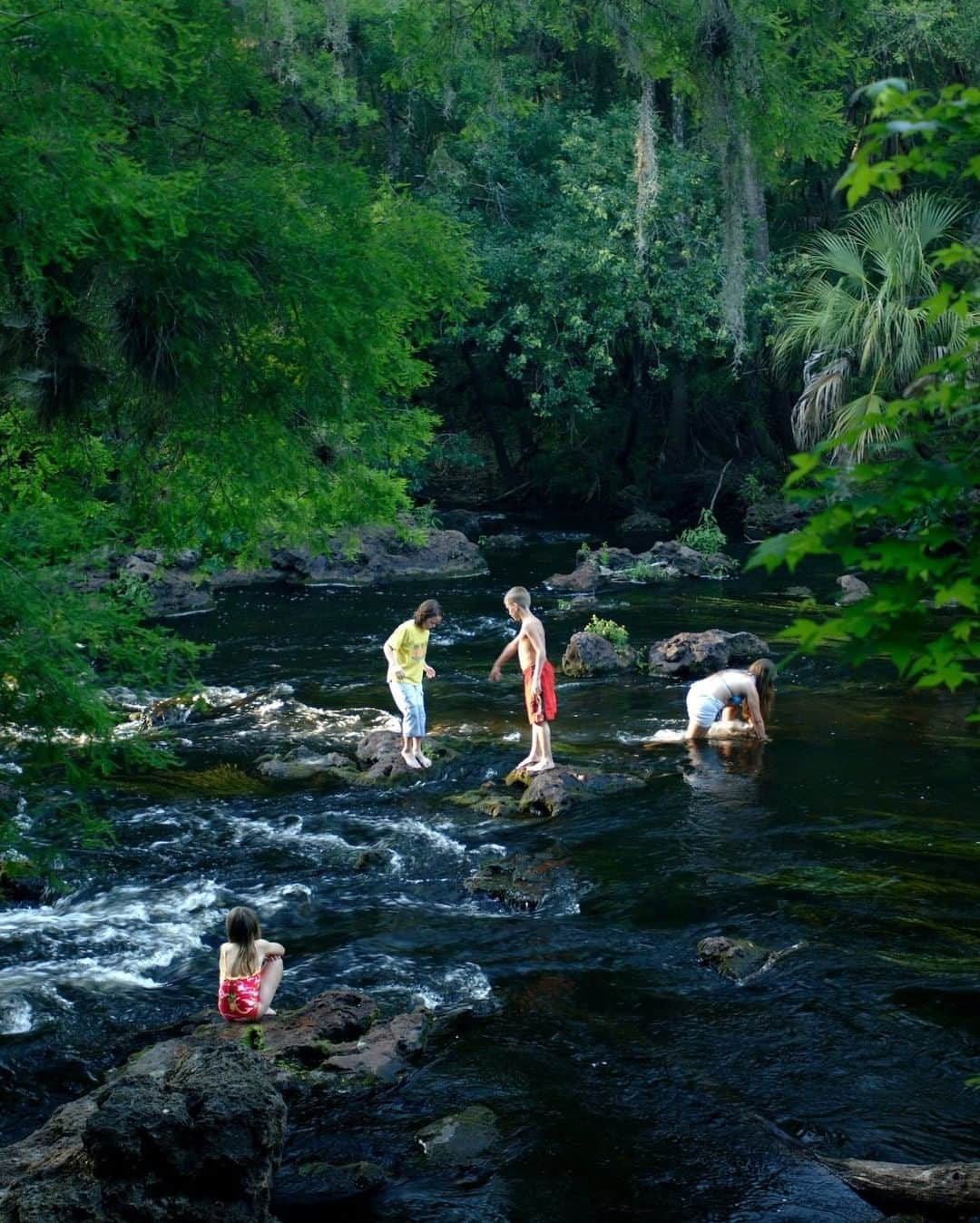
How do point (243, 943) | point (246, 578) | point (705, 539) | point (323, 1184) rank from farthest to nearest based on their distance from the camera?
1. point (705, 539)
2. point (246, 578)
3. point (243, 943)
4. point (323, 1184)

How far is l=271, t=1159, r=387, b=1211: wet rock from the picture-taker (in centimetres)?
633

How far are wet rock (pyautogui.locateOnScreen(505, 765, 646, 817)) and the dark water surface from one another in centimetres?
23

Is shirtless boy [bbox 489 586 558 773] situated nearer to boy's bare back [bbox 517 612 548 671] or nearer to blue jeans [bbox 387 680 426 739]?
boy's bare back [bbox 517 612 548 671]

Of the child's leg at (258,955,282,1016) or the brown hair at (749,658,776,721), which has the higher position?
the brown hair at (749,658,776,721)

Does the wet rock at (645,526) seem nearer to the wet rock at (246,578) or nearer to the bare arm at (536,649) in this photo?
the wet rock at (246,578)

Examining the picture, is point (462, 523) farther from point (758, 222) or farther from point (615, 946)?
point (615, 946)

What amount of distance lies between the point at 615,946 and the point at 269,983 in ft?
8.18

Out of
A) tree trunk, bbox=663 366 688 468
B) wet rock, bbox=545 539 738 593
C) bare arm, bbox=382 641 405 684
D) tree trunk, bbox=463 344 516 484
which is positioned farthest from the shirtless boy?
tree trunk, bbox=463 344 516 484

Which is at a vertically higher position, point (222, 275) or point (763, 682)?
point (222, 275)

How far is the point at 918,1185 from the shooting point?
5.83m

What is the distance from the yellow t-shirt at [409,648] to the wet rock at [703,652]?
5034 millimetres

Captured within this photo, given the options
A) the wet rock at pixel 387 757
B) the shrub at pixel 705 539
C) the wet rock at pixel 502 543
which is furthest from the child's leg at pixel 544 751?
the wet rock at pixel 502 543

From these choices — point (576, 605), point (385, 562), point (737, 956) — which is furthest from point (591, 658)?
point (385, 562)

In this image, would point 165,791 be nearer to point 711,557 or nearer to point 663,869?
point 663,869
